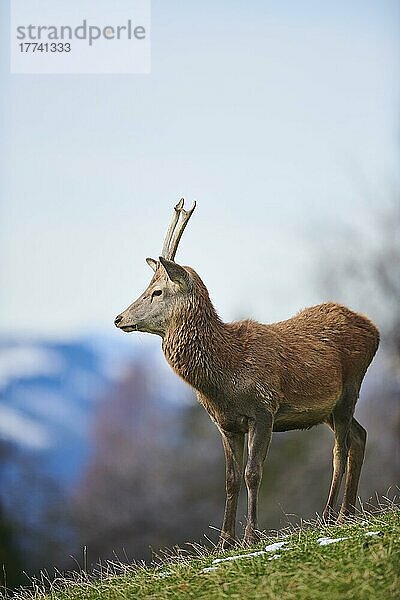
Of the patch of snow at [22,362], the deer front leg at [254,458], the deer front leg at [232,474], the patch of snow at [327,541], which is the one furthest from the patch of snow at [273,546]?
the patch of snow at [22,362]

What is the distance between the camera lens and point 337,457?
17.7 ft

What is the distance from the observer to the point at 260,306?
242 inches

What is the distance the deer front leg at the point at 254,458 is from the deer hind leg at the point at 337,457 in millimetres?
553

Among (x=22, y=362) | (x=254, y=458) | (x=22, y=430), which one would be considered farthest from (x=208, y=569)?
(x=22, y=362)

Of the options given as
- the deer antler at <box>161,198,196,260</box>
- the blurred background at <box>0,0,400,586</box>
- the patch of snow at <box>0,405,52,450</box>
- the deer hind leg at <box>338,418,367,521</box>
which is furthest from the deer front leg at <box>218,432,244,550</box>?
the patch of snow at <box>0,405,52,450</box>

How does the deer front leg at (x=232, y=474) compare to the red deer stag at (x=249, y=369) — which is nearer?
the red deer stag at (x=249, y=369)

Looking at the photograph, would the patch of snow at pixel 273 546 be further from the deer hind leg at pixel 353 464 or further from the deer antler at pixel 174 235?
the deer antler at pixel 174 235

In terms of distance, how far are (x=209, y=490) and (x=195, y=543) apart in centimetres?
28

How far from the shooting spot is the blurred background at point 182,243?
607 centimetres

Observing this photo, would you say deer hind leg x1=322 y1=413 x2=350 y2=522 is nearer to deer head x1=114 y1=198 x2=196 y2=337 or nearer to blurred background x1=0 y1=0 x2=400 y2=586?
blurred background x1=0 y1=0 x2=400 y2=586

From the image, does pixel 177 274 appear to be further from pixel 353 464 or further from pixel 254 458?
pixel 353 464

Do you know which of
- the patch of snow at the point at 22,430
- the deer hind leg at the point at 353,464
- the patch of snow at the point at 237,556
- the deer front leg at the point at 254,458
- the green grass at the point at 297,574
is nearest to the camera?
the green grass at the point at 297,574

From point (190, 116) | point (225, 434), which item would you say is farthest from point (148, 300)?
point (190, 116)

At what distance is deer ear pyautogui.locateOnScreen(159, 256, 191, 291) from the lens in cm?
491
